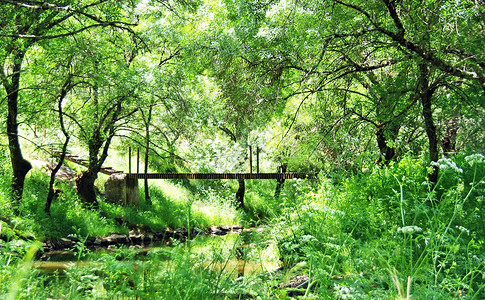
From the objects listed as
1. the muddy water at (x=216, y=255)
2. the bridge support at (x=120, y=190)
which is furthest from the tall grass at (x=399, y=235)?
the bridge support at (x=120, y=190)

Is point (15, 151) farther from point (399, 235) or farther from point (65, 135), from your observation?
point (399, 235)

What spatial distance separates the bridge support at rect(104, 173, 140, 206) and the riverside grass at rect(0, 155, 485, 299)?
28.1ft

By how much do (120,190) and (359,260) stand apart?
12.0m

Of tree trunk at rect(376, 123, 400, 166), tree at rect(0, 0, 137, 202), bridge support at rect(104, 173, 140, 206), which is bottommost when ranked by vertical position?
bridge support at rect(104, 173, 140, 206)

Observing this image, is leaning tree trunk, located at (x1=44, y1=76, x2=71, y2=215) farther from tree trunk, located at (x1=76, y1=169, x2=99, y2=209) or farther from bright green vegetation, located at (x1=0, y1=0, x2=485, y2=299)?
tree trunk, located at (x1=76, y1=169, x2=99, y2=209)

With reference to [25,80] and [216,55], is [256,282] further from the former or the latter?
[25,80]

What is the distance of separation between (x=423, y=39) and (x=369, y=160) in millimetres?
3351

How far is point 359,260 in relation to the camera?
261 cm

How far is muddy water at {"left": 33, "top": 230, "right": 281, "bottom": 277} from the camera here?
232cm

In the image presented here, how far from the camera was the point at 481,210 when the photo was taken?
3.33m

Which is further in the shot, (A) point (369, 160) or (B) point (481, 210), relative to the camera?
(A) point (369, 160)

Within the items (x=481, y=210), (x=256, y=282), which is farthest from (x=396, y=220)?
(x=256, y=282)

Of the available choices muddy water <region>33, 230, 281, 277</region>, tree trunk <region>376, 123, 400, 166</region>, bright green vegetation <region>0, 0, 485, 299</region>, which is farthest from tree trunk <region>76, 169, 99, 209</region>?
tree trunk <region>376, 123, 400, 166</region>

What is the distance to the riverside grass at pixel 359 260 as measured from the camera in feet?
6.79
